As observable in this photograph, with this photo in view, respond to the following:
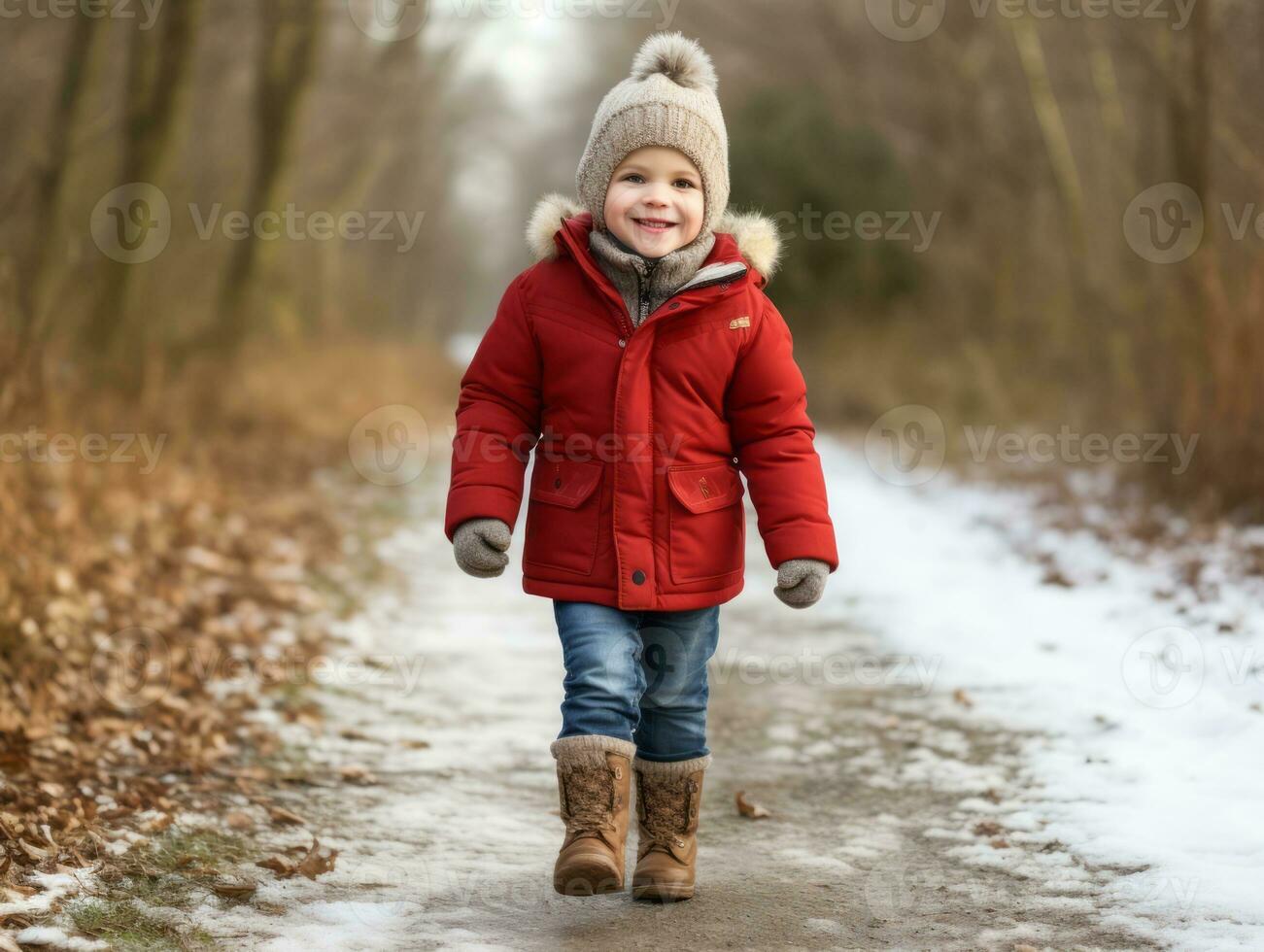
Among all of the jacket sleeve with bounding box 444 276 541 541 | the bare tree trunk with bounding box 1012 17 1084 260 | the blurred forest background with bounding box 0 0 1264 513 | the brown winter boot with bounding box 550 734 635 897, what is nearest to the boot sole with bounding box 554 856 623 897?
the brown winter boot with bounding box 550 734 635 897

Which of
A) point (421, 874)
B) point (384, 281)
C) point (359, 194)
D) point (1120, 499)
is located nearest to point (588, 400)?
point (421, 874)

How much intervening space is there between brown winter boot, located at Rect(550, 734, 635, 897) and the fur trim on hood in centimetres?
128

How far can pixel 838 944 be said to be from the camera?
314cm

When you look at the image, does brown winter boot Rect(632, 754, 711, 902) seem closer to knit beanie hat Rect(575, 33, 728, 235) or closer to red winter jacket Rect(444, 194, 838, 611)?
red winter jacket Rect(444, 194, 838, 611)

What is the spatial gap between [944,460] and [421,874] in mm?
10298

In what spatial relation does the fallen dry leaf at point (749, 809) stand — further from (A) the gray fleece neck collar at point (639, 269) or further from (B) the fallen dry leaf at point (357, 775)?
(A) the gray fleece neck collar at point (639, 269)

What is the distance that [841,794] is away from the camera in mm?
4418

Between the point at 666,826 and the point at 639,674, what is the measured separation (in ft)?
1.35

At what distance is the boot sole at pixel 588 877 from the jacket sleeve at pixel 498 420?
2.80ft

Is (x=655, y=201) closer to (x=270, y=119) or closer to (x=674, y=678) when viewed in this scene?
(x=674, y=678)

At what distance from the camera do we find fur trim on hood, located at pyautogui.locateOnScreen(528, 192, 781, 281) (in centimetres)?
362

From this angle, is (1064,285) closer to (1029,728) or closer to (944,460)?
(944,460)

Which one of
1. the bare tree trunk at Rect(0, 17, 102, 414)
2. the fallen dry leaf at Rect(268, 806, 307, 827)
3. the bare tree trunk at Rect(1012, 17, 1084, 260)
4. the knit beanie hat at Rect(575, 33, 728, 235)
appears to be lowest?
the fallen dry leaf at Rect(268, 806, 307, 827)

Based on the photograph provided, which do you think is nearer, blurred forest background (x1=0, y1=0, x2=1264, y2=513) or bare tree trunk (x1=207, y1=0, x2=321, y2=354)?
blurred forest background (x1=0, y1=0, x2=1264, y2=513)
